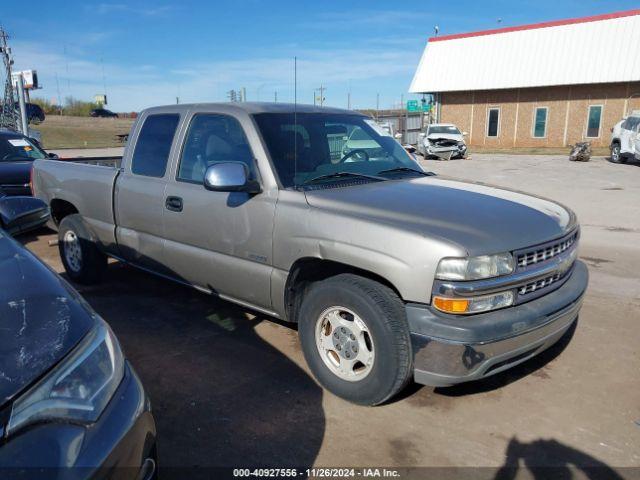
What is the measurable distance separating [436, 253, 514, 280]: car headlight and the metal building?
31.3m

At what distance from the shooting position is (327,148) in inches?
163

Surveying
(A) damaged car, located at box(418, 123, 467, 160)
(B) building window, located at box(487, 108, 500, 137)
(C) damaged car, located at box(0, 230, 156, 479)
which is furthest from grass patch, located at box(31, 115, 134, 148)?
(C) damaged car, located at box(0, 230, 156, 479)

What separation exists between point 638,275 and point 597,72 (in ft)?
92.6

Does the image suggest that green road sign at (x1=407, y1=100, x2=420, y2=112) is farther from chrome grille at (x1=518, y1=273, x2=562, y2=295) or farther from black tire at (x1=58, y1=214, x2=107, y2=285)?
chrome grille at (x1=518, y1=273, x2=562, y2=295)

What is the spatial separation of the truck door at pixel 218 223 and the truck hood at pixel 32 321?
1583 mm

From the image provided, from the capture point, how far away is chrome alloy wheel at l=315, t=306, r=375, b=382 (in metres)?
3.19

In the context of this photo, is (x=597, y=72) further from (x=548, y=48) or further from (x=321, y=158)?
(x=321, y=158)

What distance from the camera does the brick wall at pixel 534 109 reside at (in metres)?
30.0

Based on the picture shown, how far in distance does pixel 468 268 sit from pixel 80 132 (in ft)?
142

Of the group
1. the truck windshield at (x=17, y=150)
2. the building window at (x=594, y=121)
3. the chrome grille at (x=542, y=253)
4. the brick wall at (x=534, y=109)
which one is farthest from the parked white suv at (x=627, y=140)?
the truck windshield at (x=17, y=150)

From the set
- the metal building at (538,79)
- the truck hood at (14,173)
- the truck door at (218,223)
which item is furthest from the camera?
the metal building at (538,79)

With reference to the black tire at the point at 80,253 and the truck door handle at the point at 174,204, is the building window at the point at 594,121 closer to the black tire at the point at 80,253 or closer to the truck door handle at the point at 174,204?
the black tire at the point at 80,253

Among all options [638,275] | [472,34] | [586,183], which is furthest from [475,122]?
[638,275]

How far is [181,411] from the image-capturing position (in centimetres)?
327
